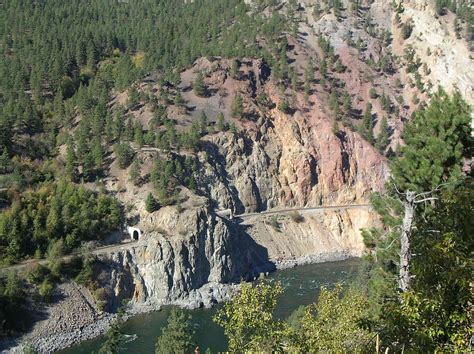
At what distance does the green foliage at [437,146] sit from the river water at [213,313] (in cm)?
2683

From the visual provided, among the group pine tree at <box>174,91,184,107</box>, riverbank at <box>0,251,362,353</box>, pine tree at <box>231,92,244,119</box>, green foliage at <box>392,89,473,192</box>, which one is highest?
pine tree at <box>174,91,184,107</box>

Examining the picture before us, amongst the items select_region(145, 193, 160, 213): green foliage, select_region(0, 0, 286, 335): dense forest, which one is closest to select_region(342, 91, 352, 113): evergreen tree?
select_region(0, 0, 286, 335): dense forest

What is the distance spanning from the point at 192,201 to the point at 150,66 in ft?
119

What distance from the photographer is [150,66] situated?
289 ft

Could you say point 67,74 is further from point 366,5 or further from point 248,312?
point 248,312

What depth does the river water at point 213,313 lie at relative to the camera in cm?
4291

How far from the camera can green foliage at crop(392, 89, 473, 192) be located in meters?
19.4

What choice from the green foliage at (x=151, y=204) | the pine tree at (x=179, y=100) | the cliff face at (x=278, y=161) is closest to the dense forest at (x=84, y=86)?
the green foliage at (x=151, y=204)

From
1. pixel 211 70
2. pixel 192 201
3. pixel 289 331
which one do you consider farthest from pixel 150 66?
pixel 289 331

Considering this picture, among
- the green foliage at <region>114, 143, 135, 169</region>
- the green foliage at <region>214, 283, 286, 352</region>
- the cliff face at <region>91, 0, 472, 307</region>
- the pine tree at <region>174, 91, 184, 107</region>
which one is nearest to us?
the green foliage at <region>214, 283, 286, 352</region>

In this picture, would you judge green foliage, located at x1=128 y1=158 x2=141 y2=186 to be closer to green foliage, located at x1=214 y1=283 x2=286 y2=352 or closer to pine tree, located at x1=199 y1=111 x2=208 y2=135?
pine tree, located at x1=199 y1=111 x2=208 y2=135

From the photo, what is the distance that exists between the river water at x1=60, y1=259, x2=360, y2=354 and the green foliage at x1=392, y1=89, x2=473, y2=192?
88.0ft

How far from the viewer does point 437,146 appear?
1941 cm

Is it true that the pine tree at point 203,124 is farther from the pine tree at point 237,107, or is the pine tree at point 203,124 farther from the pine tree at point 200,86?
the pine tree at point 200,86
